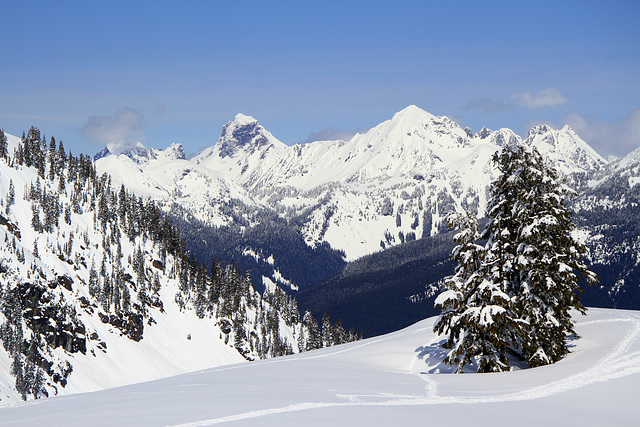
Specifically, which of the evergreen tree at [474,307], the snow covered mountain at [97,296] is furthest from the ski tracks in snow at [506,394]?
the snow covered mountain at [97,296]

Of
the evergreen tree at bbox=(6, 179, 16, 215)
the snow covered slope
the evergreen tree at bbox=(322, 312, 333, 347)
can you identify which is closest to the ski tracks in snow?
the snow covered slope

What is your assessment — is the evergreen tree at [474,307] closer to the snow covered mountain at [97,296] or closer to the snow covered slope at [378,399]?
the snow covered slope at [378,399]

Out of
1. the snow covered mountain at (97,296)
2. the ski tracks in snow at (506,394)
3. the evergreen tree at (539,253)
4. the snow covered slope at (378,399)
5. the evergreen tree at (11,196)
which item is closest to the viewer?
the snow covered slope at (378,399)

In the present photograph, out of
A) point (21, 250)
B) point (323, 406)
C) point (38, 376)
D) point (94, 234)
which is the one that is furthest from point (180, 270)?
point (323, 406)

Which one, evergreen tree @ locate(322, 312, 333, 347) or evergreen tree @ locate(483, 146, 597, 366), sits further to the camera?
evergreen tree @ locate(322, 312, 333, 347)

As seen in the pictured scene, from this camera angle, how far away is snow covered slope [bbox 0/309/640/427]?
1712 cm

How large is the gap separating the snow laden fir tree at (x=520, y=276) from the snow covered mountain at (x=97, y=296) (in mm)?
89575

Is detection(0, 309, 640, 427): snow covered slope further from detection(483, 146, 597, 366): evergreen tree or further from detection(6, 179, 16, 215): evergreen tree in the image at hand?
detection(6, 179, 16, 215): evergreen tree

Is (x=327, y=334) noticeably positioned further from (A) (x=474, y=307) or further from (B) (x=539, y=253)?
(B) (x=539, y=253)

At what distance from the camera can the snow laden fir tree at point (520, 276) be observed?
1265 inches

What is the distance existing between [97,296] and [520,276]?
13573 centimetres

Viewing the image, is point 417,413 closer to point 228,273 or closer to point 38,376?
point 38,376

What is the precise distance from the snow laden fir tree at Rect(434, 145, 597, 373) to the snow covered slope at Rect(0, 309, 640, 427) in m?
2.84

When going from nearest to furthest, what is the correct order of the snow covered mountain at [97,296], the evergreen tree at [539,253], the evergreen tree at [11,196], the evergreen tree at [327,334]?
the evergreen tree at [539,253] → the snow covered mountain at [97,296] → the evergreen tree at [11,196] → the evergreen tree at [327,334]
